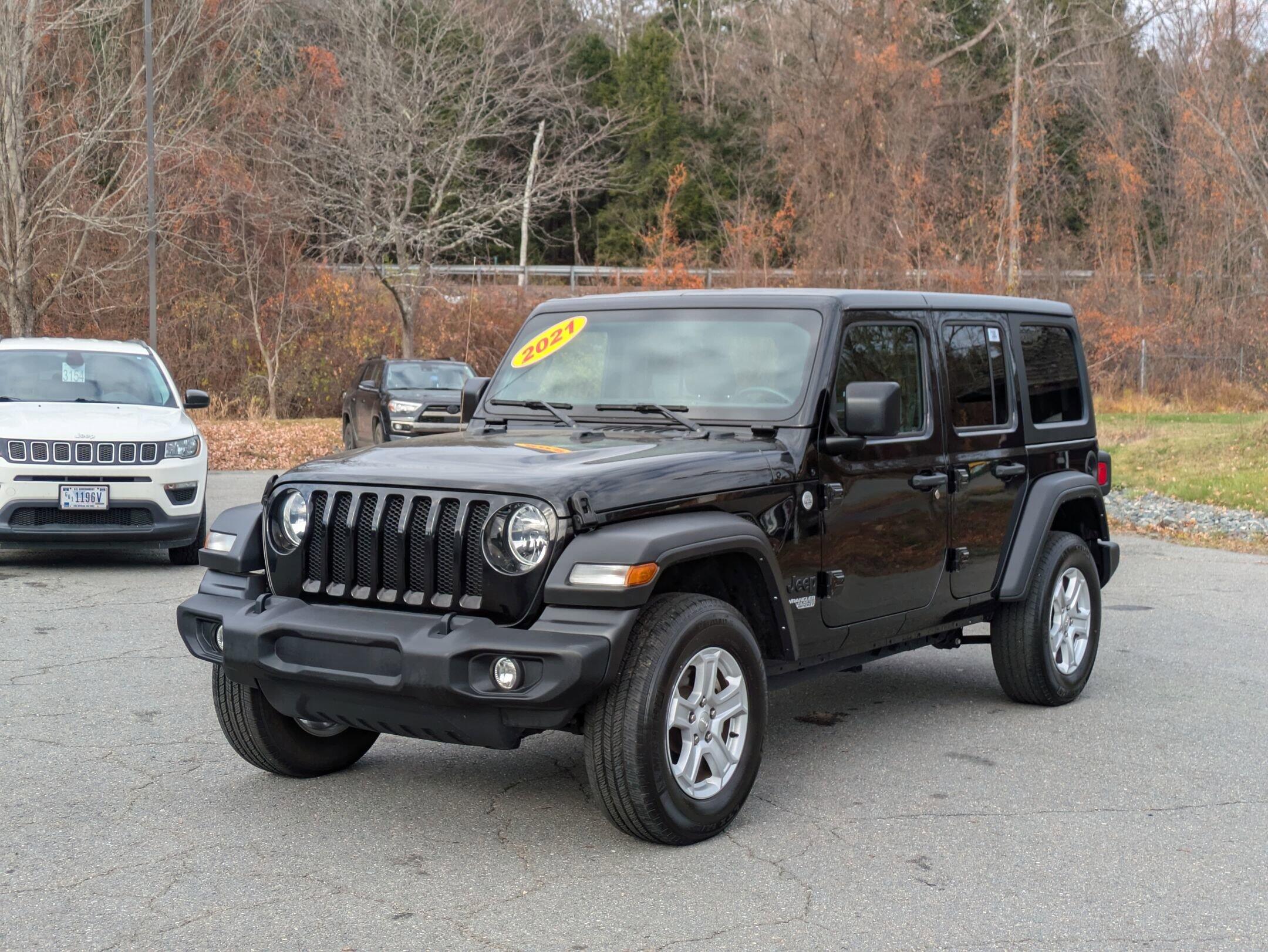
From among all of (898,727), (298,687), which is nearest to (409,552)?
(298,687)

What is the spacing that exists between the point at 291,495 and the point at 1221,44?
23.6 m

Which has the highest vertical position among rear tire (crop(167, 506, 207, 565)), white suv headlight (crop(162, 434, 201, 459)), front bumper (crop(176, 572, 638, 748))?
white suv headlight (crop(162, 434, 201, 459))

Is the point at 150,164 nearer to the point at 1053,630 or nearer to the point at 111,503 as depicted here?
the point at 111,503

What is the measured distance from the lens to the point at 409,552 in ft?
15.9

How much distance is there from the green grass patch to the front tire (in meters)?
13.0

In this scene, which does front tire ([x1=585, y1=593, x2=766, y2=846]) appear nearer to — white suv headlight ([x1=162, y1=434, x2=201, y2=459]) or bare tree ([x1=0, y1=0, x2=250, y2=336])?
white suv headlight ([x1=162, y1=434, x2=201, y2=459])

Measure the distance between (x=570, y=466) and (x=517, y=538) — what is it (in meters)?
0.38

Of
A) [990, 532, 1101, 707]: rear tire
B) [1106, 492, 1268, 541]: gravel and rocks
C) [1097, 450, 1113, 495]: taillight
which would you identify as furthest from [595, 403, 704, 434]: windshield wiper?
[1106, 492, 1268, 541]: gravel and rocks

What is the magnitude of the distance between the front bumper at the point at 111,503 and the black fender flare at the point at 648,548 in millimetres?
7047

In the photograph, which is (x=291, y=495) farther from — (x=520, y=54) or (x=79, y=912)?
(x=520, y=54)

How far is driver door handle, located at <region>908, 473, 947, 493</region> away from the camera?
20.3 feet

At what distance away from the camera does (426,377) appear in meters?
23.9

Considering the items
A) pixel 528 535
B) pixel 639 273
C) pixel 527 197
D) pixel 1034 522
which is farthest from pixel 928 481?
pixel 639 273

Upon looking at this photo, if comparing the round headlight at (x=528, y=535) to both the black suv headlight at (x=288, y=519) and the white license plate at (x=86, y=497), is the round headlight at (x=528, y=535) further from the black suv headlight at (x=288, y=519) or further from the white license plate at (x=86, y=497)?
the white license plate at (x=86, y=497)
